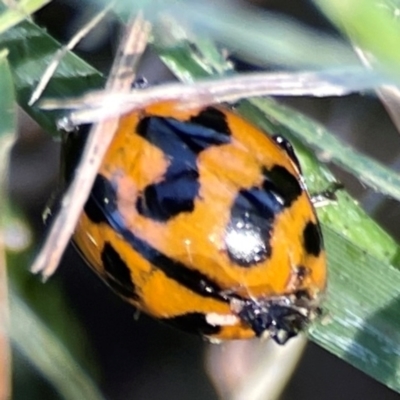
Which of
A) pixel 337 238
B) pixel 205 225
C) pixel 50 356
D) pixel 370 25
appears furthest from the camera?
pixel 50 356

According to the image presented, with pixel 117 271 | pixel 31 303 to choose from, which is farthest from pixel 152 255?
pixel 31 303

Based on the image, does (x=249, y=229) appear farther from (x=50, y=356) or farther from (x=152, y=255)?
(x=50, y=356)

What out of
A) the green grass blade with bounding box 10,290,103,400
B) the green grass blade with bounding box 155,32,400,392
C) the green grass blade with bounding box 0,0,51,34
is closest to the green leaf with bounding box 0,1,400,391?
the green grass blade with bounding box 155,32,400,392

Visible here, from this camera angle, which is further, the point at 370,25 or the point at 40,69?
the point at 40,69

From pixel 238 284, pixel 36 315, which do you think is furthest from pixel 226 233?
pixel 36 315

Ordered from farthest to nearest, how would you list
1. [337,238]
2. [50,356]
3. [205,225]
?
[50,356] < [337,238] < [205,225]
